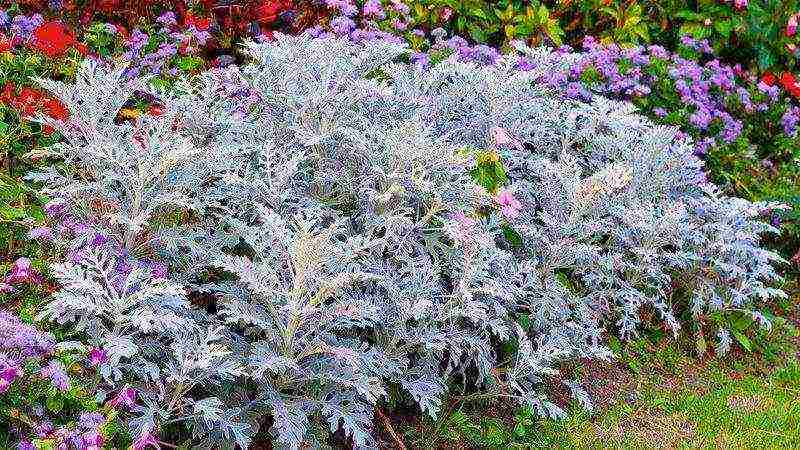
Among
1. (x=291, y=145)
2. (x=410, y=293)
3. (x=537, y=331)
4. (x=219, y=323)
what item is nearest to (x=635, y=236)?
(x=537, y=331)

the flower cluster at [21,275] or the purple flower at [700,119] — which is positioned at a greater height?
the flower cluster at [21,275]

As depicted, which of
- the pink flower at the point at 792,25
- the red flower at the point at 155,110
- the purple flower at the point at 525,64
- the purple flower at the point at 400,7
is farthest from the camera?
the pink flower at the point at 792,25

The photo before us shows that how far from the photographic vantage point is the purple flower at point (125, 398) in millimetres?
2602

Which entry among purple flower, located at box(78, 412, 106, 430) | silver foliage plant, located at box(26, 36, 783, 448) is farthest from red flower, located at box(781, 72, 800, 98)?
purple flower, located at box(78, 412, 106, 430)

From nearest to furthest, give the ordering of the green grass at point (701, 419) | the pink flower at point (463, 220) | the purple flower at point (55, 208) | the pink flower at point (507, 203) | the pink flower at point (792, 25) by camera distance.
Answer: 1. the purple flower at point (55, 208)
2. the pink flower at point (463, 220)
3. the green grass at point (701, 419)
4. the pink flower at point (507, 203)
5. the pink flower at point (792, 25)

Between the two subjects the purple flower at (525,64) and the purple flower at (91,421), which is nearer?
the purple flower at (91,421)

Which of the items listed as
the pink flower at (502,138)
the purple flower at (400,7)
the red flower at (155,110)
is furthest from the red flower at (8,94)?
the purple flower at (400,7)

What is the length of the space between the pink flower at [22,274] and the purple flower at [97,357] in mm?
436

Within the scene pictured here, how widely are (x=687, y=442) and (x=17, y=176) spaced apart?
277cm

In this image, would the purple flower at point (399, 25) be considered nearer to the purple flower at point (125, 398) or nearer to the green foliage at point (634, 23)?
the green foliage at point (634, 23)

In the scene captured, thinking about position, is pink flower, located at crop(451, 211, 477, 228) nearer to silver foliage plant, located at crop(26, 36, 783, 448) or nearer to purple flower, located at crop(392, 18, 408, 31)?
silver foliage plant, located at crop(26, 36, 783, 448)

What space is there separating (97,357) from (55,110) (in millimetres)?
1427

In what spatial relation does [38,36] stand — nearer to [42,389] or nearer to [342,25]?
[342,25]

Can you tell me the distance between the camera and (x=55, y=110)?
3.66m
